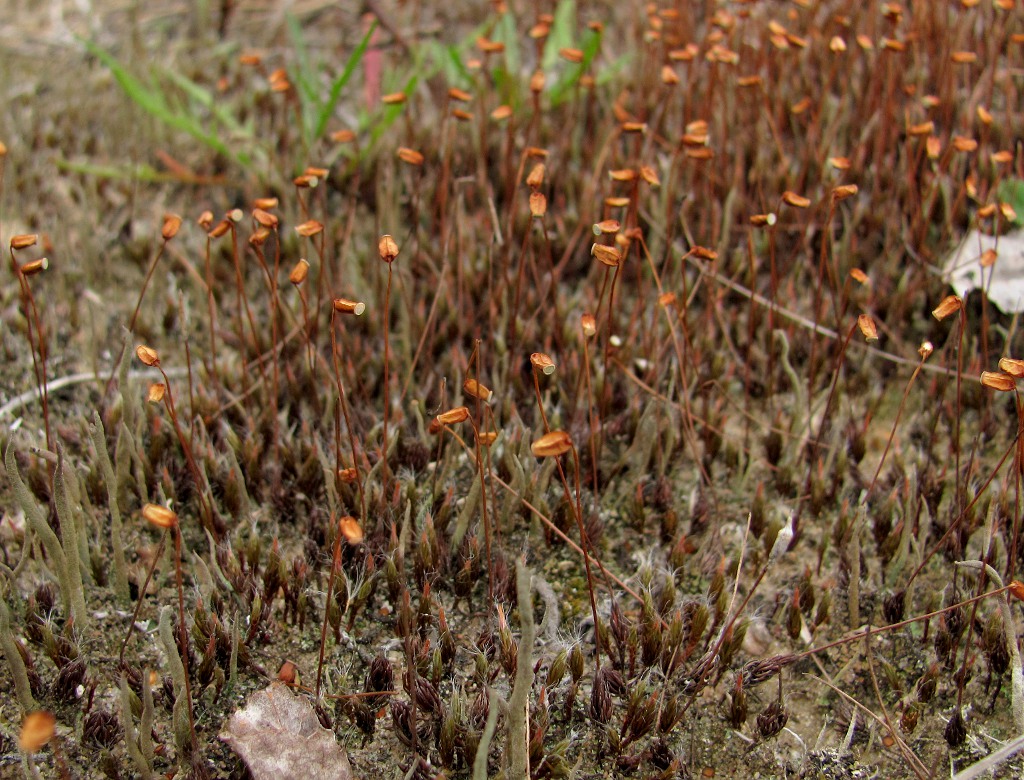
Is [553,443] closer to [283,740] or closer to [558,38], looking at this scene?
[283,740]

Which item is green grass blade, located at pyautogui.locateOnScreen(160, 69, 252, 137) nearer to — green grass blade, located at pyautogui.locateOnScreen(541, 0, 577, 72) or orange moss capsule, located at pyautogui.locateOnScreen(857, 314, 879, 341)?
green grass blade, located at pyautogui.locateOnScreen(541, 0, 577, 72)

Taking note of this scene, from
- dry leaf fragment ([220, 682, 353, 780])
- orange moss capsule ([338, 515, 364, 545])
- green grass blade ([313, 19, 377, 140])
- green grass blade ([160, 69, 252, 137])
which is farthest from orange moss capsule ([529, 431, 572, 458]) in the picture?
green grass blade ([160, 69, 252, 137])

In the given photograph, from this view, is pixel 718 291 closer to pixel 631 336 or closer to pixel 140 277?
pixel 631 336

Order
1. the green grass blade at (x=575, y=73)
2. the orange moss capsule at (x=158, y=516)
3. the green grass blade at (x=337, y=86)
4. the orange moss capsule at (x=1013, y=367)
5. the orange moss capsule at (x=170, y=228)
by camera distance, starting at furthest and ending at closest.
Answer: the green grass blade at (x=575, y=73) → the green grass blade at (x=337, y=86) → the orange moss capsule at (x=170, y=228) → the orange moss capsule at (x=1013, y=367) → the orange moss capsule at (x=158, y=516)

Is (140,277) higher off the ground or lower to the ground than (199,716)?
higher

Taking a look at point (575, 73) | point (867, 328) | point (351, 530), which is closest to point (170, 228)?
point (351, 530)

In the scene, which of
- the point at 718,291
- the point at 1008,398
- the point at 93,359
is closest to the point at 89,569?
the point at 93,359

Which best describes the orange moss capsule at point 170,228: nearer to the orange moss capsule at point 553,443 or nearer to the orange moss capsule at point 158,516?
the orange moss capsule at point 158,516

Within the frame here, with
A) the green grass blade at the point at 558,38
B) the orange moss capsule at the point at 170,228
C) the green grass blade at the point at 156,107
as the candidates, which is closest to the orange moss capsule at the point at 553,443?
the orange moss capsule at the point at 170,228
